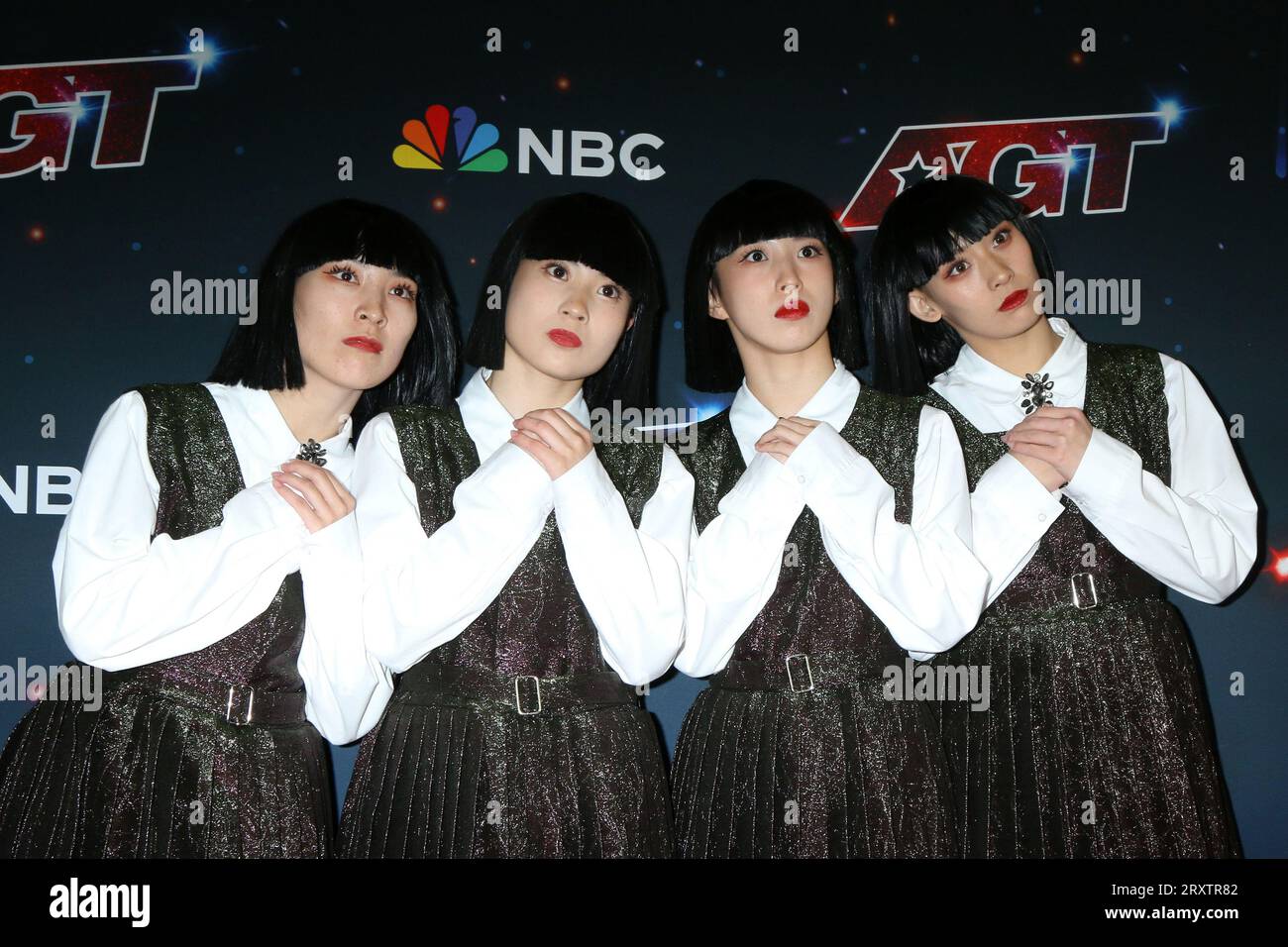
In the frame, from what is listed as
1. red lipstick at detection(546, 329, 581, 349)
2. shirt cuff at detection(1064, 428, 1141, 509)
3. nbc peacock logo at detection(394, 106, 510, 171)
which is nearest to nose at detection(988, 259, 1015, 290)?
shirt cuff at detection(1064, 428, 1141, 509)

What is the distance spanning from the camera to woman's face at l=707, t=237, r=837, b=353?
2121mm

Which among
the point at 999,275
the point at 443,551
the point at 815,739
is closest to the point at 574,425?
the point at 443,551

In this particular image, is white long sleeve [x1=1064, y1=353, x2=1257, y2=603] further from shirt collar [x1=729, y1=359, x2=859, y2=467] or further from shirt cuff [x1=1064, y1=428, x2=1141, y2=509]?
shirt collar [x1=729, y1=359, x2=859, y2=467]

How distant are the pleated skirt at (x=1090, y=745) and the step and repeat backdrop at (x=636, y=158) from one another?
2.06 ft

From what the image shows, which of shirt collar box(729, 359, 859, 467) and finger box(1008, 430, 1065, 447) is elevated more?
shirt collar box(729, 359, 859, 467)

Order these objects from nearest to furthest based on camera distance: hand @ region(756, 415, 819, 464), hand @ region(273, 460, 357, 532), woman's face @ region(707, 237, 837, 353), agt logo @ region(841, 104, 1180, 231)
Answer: hand @ region(273, 460, 357, 532), hand @ region(756, 415, 819, 464), woman's face @ region(707, 237, 837, 353), agt logo @ region(841, 104, 1180, 231)

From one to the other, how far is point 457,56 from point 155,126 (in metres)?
0.67

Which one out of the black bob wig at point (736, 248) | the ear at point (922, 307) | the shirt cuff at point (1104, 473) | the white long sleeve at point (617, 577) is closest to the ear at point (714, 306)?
the black bob wig at point (736, 248)

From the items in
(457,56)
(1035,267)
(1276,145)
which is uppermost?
(457,56)

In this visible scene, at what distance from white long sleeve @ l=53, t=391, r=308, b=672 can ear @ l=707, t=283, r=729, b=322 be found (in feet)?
2.85

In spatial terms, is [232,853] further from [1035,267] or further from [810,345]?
[1035,267]

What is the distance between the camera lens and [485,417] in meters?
2.05

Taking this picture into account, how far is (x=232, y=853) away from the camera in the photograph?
183cm
